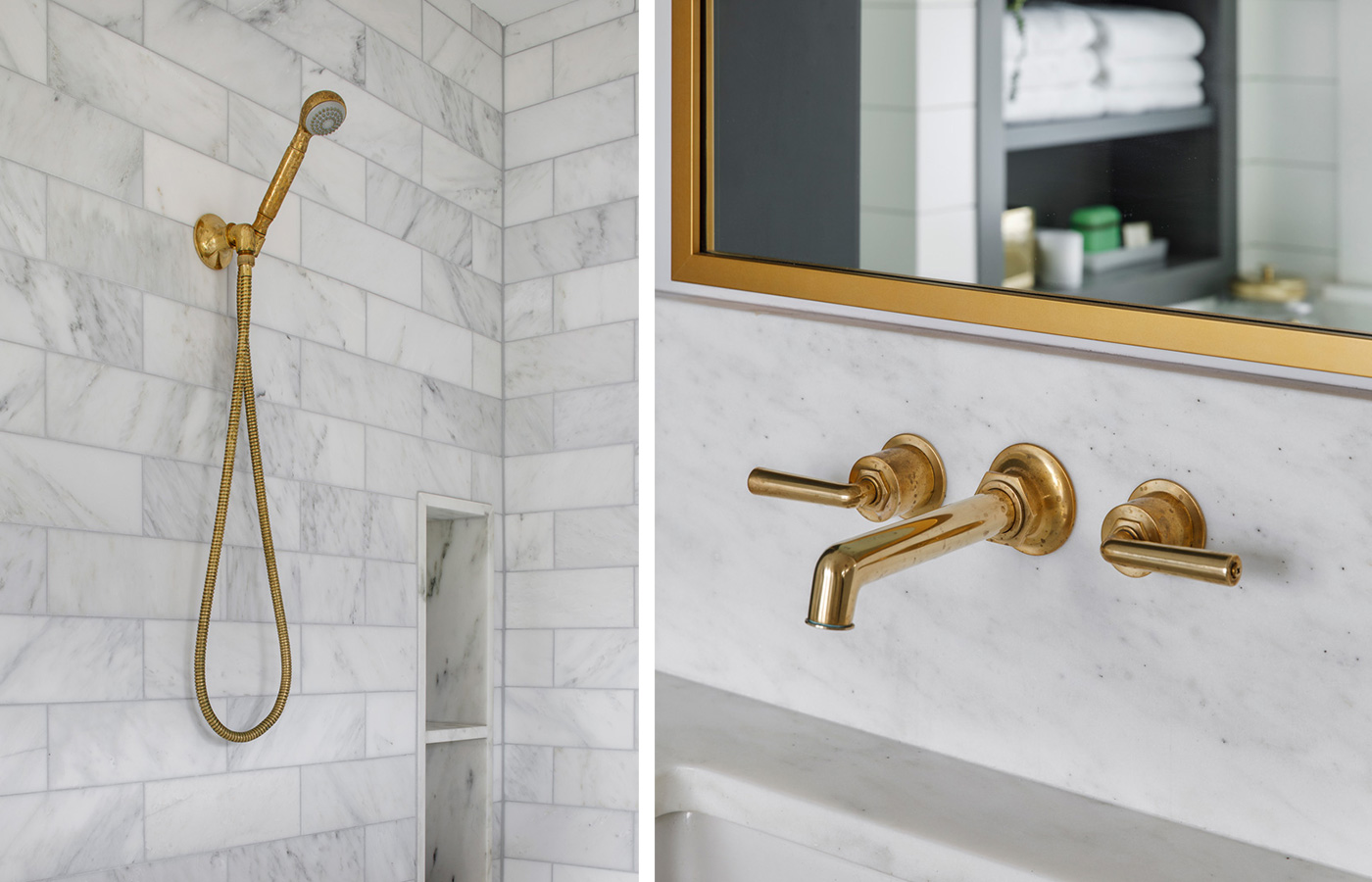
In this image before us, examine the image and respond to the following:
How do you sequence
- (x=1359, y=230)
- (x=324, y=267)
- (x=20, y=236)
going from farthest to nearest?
(x=324, y=267) < (x=20, y=236) < (x=1359, y=230)

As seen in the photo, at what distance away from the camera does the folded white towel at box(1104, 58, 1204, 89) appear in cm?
40

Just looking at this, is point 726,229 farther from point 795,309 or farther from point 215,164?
point 215,164

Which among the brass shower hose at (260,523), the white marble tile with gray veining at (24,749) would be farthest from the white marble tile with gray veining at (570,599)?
the white marble tile with gray veining at (24,749)

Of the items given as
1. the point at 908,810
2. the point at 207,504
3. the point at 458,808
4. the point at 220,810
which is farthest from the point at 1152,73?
the point at 458,808

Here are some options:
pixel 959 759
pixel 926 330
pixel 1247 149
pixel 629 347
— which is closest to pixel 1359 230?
pixel 1247 149

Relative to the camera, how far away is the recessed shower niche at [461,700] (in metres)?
1.88

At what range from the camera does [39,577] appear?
106 centimetres

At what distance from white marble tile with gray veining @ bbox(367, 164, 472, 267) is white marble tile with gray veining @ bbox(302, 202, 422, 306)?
2 cm

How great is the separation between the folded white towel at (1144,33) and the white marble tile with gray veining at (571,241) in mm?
1416

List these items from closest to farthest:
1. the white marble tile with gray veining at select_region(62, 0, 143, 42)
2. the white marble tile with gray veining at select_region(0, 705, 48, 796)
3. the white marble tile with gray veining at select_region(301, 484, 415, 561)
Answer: the white marble tile with gray veining at select_region(0, 705, 48, 796)
the white marble tile with gray veining at select_region(62, 0, 143, 42)
the white marble tile with gray veining at select_region(301, 484, 415, 561)

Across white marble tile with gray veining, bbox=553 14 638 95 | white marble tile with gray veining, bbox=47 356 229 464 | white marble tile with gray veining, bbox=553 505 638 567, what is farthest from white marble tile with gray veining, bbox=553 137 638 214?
white marble tile with gray veining, bbox=47 356 229 464

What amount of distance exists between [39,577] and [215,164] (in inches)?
23.5

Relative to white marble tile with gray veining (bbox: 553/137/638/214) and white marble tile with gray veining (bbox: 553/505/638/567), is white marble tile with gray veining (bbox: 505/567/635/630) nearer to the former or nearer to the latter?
white marble tile with gray veining (bbox: 553/505/638/567)

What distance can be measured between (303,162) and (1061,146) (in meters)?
1.35
